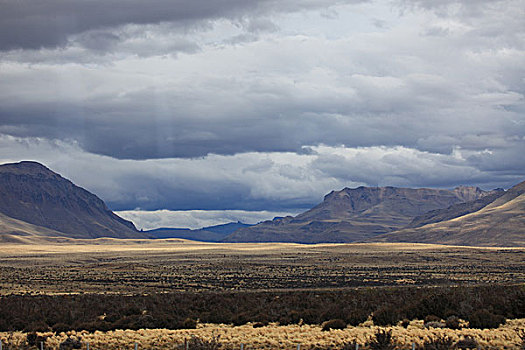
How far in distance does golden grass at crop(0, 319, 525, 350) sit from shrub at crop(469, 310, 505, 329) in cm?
32

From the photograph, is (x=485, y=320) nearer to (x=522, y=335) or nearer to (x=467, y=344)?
(x=522, y=335)

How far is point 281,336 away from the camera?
2836 centimetres

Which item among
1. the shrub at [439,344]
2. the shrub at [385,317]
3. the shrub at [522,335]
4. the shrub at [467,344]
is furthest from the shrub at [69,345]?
the shrub at [522,335]

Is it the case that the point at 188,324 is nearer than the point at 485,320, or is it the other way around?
the point at 485,320

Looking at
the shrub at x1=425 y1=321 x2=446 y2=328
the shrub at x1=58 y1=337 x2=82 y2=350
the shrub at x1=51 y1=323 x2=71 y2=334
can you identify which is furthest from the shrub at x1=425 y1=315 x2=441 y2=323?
the shrub at x1=51 y1=323 x2=71 y2=334

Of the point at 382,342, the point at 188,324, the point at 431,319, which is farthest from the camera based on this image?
the point at 188,324

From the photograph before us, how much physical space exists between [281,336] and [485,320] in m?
9.11

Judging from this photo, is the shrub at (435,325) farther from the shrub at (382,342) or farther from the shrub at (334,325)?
the shrub at (334,325)

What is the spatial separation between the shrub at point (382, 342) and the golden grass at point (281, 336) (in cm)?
51

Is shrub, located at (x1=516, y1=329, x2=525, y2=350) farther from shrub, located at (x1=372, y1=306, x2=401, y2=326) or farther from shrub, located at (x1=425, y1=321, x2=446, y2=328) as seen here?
shrub, located at (x1=372, y1=306, x2=401, y2=326)

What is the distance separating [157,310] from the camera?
3634cm

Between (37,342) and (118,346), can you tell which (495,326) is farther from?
(37,342)

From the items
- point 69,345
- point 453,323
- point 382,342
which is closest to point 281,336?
point 382,342

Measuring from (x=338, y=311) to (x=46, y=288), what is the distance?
52102 mm
